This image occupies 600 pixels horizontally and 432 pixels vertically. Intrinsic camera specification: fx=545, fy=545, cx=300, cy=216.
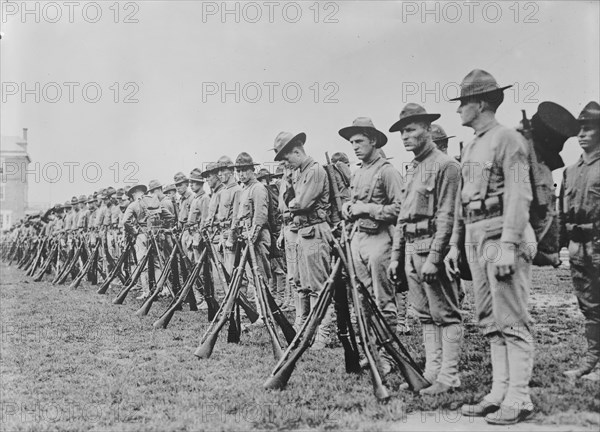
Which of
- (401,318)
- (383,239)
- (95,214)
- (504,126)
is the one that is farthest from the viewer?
(95,214)

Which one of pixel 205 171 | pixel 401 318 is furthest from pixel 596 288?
pixel 205 171

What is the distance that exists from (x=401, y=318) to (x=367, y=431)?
11.4 ft

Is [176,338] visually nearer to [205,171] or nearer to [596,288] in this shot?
[205,171]

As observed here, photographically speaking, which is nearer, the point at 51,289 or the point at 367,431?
the point at 367,431

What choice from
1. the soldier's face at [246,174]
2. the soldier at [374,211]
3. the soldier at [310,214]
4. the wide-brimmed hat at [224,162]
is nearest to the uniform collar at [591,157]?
the soldier at [374,211]

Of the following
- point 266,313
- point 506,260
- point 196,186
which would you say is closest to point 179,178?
point 196,186

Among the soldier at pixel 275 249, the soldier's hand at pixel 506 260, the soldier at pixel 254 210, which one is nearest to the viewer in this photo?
the soldier's hand at pixel 506 260

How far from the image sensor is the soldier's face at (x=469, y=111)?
4188 millimetres

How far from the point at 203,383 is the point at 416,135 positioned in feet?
10.0

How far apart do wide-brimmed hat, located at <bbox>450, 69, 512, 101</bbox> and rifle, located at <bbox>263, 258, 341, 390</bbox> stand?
1928 mm

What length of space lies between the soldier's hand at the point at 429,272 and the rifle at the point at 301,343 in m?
0.94

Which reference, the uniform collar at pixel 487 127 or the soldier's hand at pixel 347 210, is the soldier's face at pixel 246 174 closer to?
the soldier's hand at pixel 347 210

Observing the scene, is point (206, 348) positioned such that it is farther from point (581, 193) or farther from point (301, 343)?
point (581, 193)

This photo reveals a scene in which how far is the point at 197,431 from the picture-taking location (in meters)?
4.03
